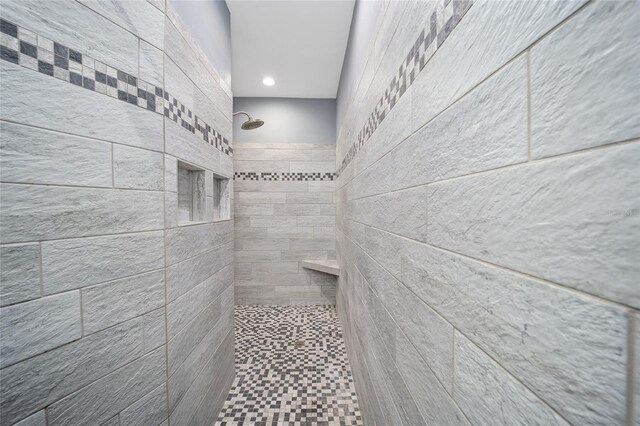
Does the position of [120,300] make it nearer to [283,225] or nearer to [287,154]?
[283,225]

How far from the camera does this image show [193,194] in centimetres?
149

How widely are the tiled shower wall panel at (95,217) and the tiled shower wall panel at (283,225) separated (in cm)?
214

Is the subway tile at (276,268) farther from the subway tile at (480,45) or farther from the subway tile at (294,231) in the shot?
the subway tile at (480,45)

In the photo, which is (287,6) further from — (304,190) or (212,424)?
(212,424)

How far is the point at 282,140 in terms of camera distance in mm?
3482

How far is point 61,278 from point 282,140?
3009 millimetres

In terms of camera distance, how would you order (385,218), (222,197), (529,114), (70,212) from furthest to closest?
(222,197)
(385,218)
(70,212)
(529,114)

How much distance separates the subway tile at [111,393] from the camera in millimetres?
773

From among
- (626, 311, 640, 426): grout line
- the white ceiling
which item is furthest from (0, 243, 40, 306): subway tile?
the white ceiling

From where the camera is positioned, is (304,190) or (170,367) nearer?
(170,367)

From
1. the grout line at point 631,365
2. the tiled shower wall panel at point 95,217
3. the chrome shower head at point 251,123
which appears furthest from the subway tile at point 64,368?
the chrome shower head at point 251,123

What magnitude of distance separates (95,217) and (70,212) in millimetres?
68

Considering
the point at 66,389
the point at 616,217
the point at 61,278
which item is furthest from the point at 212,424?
the point at 616,217

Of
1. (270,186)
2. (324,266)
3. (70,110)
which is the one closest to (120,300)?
(70,110)
